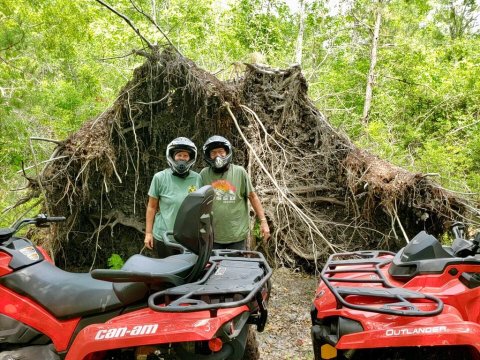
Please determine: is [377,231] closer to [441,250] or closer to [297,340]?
[297,340]

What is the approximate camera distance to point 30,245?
3.02m

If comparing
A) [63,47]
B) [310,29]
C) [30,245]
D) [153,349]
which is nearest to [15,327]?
[30,245]

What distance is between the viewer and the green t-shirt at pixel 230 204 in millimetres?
4383

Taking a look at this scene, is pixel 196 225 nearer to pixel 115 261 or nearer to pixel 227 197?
pixel 227 197

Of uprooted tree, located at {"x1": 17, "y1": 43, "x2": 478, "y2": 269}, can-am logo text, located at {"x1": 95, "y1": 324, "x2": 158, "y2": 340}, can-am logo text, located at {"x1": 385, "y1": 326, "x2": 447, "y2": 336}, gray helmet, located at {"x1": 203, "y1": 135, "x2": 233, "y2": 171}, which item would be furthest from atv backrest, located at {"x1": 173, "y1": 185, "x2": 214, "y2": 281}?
uprooted tree, located at {"x1": 17, "y1": 43, "x2": 478, "y2": 269}

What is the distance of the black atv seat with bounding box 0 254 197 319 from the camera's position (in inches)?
96.7

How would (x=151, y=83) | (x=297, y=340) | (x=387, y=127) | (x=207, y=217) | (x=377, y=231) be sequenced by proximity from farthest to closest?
1. (x=387, y=127)
2. (x=377, y=231)
3. (x=151, y=83)
4. (x=297, y=340)
5. (x=207, y=217)

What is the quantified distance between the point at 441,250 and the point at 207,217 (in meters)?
1.59

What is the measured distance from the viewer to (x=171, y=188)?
4.20m

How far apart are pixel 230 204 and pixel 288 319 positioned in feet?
6.16

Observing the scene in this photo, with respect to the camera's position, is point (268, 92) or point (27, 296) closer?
point (27, 296)

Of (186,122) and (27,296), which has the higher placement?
(186,122)

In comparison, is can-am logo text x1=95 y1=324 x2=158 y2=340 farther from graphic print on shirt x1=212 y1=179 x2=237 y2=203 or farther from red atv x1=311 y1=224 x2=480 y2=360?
graphic print on shirt x1=212 y1=179 x2=237 y2=203

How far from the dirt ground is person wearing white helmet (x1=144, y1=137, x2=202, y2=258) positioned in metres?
1.62
